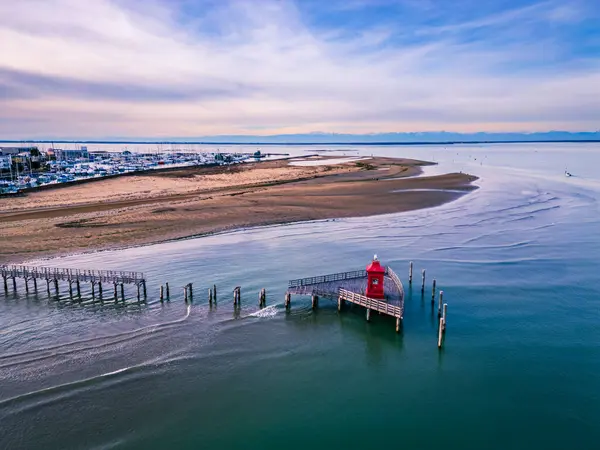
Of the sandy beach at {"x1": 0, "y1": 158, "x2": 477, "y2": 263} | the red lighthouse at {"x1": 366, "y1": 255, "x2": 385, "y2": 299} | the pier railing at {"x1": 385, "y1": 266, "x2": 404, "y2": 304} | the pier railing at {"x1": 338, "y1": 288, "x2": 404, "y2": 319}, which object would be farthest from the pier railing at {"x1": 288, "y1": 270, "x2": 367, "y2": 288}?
the sandy beach at {"x1": 0, "y1": 158, "x2": 477, "y2": 263}

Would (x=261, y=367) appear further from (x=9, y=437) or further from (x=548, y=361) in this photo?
(x=548, y=361)

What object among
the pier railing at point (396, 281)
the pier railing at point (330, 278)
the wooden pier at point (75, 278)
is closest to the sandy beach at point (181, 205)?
the wooden pier at point (75, 278)

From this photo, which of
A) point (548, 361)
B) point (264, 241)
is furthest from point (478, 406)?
point (264, 241)

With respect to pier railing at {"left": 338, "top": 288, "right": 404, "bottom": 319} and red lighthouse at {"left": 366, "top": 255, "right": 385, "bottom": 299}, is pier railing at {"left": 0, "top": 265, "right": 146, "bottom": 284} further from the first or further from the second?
red lighthouse at {"left": 366, "top": 255, "right": 385, "bottom": 299}

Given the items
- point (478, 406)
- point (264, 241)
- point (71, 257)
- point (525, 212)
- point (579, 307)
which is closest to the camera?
point (478, 406)

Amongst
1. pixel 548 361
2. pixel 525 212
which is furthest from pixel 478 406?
pixel 525 212

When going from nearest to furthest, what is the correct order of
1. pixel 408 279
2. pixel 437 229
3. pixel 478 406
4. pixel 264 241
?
pixel 478 406 → pixel 408 279 → pixel 264 241 → pixel 437 229

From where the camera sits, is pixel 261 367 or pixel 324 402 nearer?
pixel 324 402
